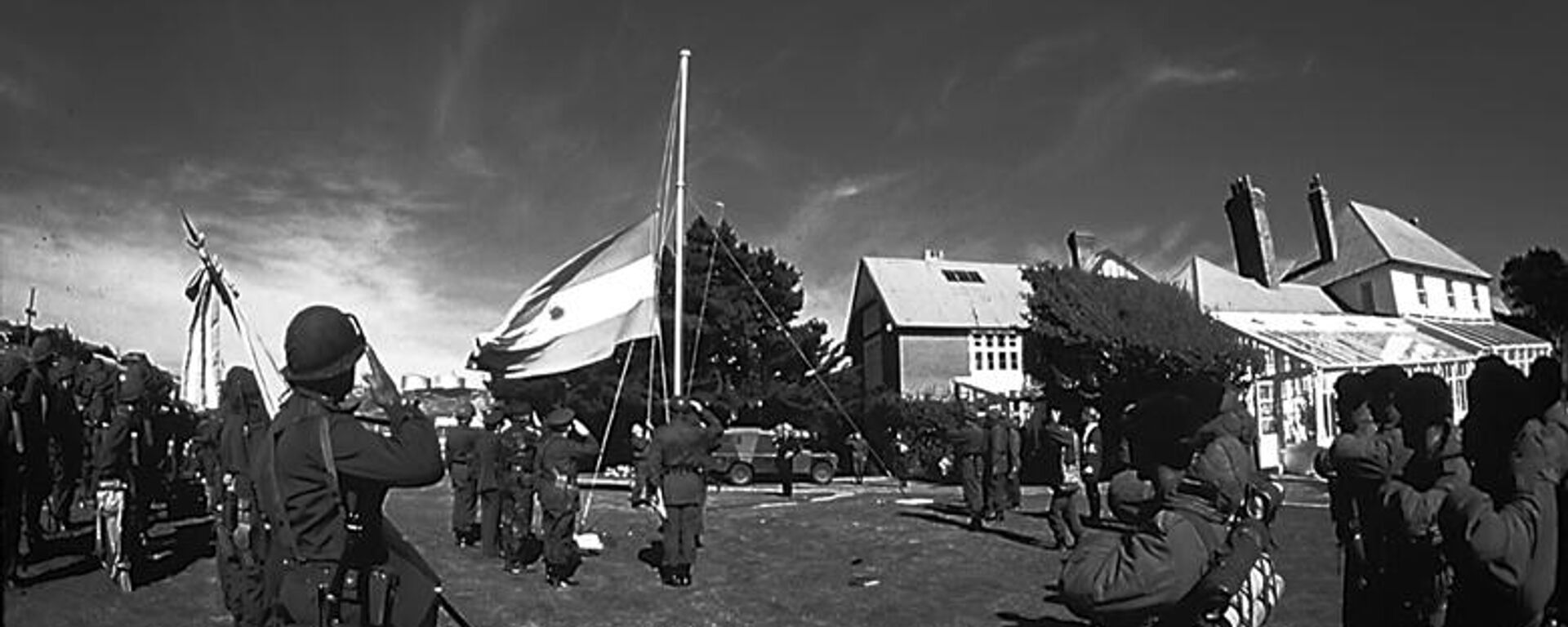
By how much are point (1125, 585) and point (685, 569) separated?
1067 cm

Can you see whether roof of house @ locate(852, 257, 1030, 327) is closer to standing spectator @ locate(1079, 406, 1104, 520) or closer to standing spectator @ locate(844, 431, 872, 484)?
standing spectator @ locate(844, 431, 872, 484)

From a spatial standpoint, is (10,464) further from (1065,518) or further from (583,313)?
(1065,518)

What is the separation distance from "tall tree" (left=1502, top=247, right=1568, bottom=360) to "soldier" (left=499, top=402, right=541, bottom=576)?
11073 millimetres

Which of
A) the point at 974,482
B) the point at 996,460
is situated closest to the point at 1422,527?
the point at 996,460

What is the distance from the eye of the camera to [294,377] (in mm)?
4605

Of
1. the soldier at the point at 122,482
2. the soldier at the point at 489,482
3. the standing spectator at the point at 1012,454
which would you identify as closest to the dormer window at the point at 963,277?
the standing spectator at the point at 1012,454

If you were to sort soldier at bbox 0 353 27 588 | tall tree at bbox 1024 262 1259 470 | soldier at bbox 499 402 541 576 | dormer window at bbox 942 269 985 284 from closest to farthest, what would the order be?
soldier at bbox 0 353 27 588
soldier at bbox 499 402 541 576
tall tree at bbox 1024 262 1259 470
dormer window at bbox 942 269 985 284

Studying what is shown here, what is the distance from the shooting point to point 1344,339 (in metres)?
32.1

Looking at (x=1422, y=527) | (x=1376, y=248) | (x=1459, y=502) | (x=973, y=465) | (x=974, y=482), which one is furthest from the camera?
(x=1376, y=248)

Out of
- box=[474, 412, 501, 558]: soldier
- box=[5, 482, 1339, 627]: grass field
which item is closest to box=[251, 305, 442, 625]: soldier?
box=[5, 482, 1339, 627]: grass field

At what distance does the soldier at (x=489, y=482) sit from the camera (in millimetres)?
15062

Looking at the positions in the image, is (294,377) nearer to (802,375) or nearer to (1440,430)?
(1440,430)

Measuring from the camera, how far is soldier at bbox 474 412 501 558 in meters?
15.1

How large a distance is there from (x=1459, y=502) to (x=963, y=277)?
52526 mm
